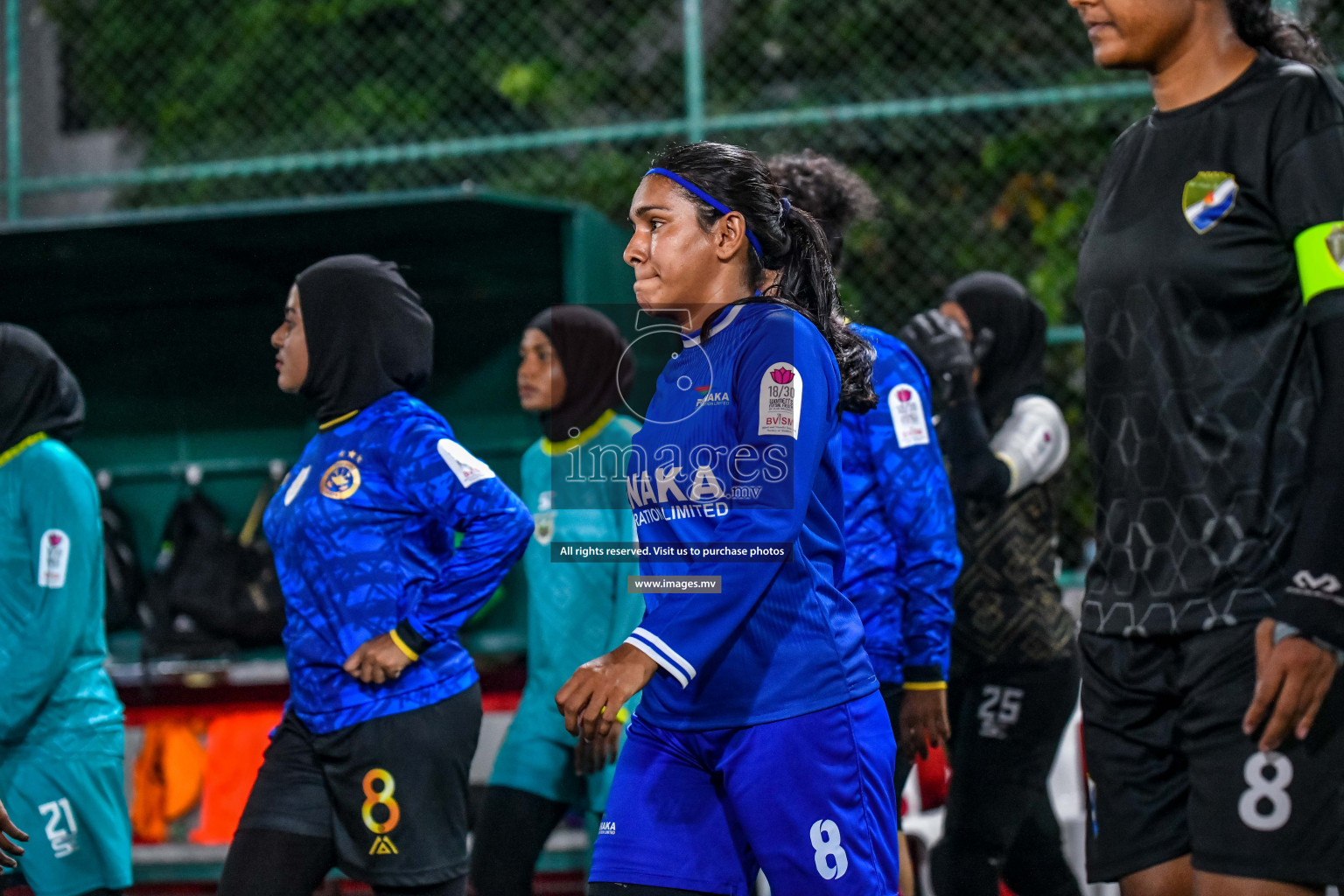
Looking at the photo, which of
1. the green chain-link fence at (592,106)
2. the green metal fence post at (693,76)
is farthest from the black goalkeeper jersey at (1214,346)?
the green metal fence post at (693,76)

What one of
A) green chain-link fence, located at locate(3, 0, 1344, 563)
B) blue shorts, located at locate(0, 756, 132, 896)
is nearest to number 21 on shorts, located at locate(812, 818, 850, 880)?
blue shorts, located at locate(0, 756, 132, 896)

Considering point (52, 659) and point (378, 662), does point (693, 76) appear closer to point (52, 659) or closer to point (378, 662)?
point (52, 659)

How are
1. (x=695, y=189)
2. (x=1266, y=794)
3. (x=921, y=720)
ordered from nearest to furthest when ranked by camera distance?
1. (x=1266, y=794)
2. (x=695, y=189)
3. (x=921, y=720)

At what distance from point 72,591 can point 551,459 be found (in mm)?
1402

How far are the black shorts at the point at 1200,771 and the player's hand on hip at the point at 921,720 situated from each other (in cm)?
102

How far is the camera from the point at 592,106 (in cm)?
1036

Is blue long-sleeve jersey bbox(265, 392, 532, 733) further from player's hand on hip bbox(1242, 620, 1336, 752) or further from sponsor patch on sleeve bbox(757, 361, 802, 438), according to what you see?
player's hand on hip bbox(1242, 620, 1336, 752)

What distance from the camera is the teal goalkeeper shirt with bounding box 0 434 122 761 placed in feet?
12.0

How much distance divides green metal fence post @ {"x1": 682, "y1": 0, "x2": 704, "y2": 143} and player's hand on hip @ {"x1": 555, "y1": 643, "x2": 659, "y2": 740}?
539cm

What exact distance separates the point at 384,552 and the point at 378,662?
268 mm

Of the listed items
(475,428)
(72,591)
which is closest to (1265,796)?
(72,591)

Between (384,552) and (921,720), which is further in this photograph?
(921,720)

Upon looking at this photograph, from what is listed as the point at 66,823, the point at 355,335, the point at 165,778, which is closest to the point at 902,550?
the point at 355,335

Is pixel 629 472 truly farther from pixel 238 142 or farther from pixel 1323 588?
pixel 238 142
